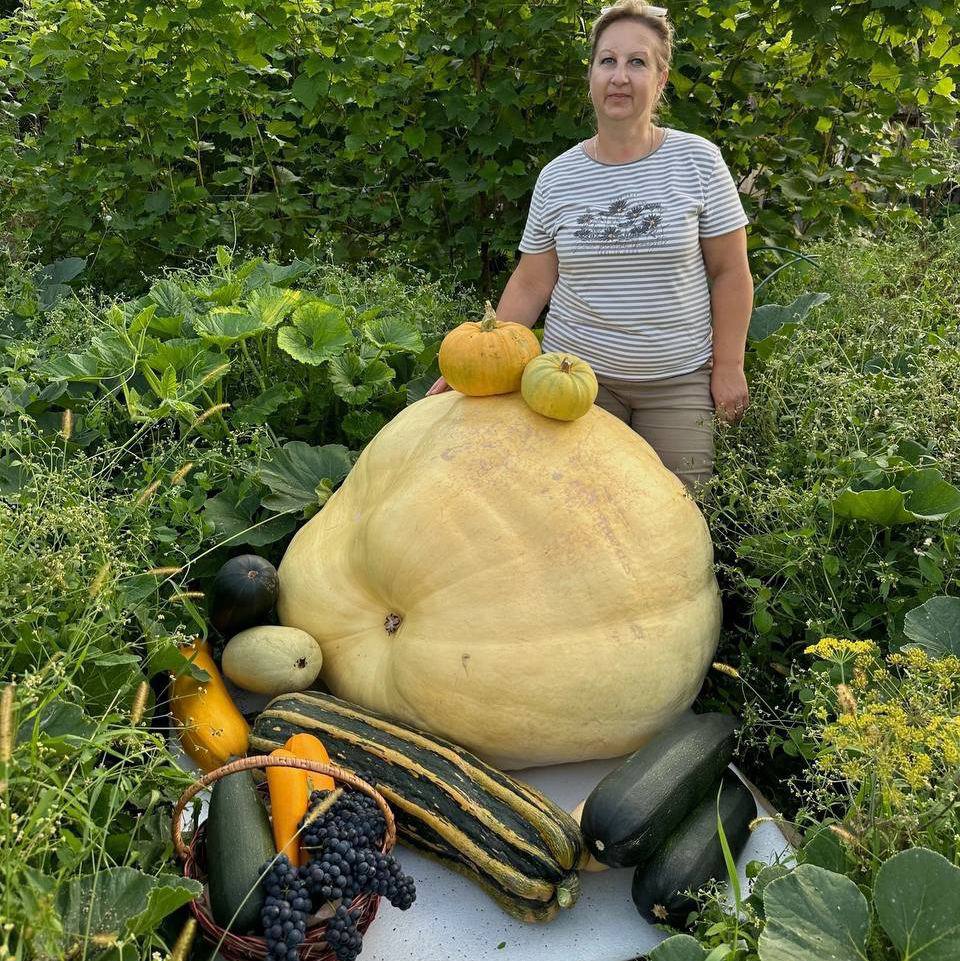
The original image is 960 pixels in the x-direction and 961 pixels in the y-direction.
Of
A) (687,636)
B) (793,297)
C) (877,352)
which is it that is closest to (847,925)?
(687,636)

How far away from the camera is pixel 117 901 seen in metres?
1.49

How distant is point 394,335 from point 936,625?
2.01m

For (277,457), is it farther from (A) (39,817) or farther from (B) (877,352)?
(B) (877,352)

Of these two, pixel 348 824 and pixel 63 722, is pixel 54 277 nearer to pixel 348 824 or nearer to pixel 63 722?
pixel 63 722

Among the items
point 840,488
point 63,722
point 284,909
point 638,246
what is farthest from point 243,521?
point 840,488

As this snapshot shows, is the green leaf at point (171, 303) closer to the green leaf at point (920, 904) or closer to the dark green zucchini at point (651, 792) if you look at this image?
the dark green zucchini at point (651, 792)

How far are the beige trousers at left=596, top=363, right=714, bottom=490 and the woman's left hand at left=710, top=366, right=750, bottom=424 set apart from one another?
5cm

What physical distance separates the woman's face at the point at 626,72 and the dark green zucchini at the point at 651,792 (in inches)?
71.3

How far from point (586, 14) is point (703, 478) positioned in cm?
216

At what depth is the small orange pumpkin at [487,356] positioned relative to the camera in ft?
8.27

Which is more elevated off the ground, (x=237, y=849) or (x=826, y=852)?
(x=826, y=852)

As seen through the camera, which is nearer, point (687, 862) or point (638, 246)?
point (687, 862)

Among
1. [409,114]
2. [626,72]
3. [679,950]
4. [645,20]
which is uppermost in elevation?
[645,20]

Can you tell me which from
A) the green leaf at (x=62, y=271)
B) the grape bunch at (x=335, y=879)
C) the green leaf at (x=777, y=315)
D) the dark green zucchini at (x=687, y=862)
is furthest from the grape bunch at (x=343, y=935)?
the green leaf at (x=62, y=271)
